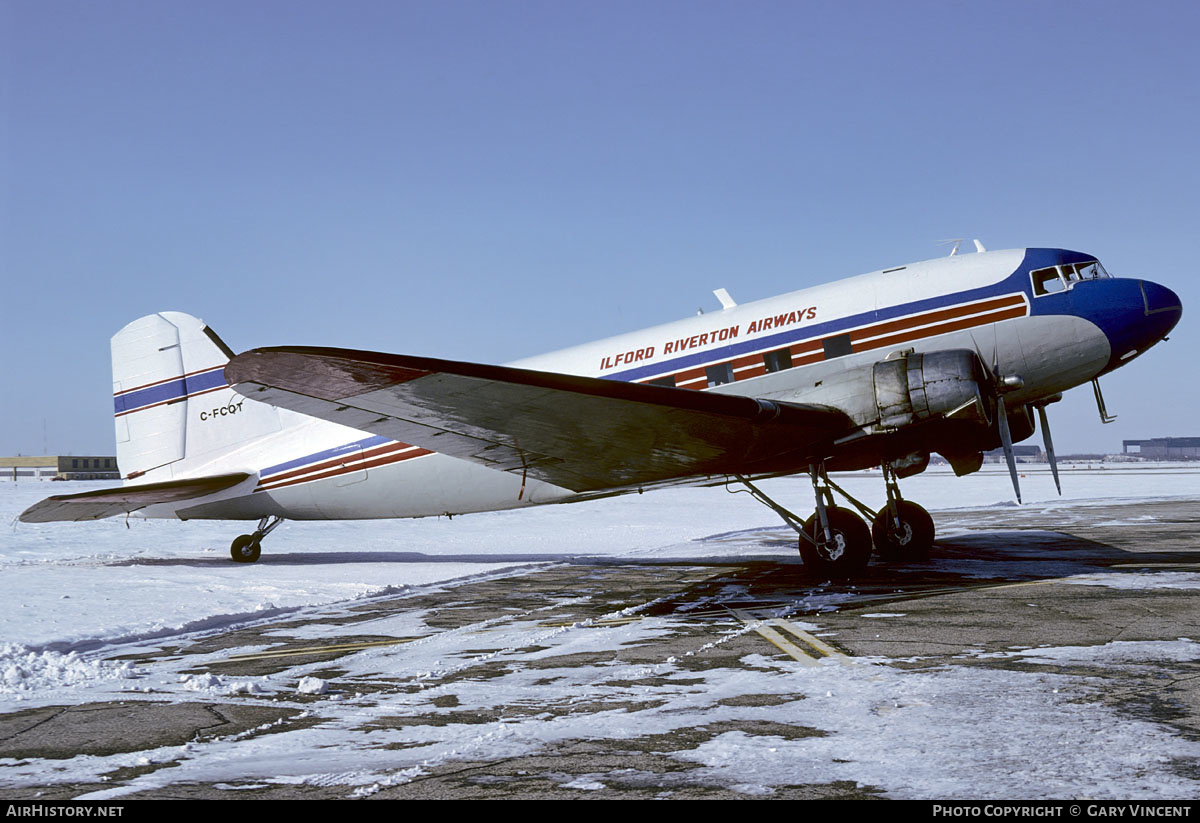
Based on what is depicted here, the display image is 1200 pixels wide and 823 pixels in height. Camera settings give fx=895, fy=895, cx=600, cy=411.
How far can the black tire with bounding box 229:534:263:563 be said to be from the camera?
19.4m

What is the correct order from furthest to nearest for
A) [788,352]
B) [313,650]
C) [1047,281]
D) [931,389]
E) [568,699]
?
[788,352]
[1047,281]
[931,389]
[313,650]
[568,699]

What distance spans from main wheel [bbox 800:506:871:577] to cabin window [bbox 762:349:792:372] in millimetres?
2540

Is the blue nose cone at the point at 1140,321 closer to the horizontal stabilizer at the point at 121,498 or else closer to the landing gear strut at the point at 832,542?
the landing gear strut at the point at 832,542

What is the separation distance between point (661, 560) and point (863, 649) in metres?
10.5

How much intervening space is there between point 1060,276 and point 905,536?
5.31 m

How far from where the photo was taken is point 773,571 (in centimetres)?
1557

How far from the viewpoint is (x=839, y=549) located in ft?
43.9

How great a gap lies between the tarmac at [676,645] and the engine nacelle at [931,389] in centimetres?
240

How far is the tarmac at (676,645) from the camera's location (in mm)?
4629

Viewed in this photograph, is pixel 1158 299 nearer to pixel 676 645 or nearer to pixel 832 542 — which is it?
pixel 832 542

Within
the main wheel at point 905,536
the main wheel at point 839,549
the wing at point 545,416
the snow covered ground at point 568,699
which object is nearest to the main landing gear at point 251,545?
the snow covered ground at point 568,699

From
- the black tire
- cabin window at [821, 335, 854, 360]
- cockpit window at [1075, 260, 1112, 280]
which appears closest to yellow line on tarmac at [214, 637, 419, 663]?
cabin window at [821, 335, 854, 360]

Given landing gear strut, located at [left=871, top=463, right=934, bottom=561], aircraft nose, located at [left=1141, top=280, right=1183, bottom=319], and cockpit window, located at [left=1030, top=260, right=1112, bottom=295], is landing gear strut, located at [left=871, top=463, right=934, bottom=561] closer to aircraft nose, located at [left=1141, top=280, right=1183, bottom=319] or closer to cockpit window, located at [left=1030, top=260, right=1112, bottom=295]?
cockpit window, located at [left=1030, top=260, right=1112, bottom=295]

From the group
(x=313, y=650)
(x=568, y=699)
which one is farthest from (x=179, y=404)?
(x=568, y=699)
